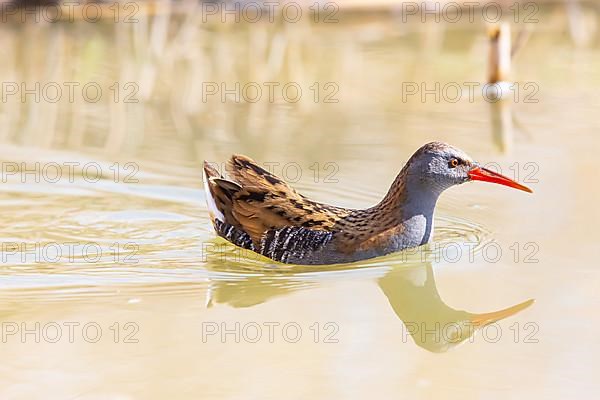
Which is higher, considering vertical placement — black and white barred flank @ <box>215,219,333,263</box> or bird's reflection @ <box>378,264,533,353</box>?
black and white barred flank @ <box>215,219,333,263</box>

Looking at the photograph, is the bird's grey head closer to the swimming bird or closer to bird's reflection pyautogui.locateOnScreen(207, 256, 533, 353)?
the swimming bird

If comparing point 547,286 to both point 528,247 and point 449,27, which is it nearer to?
point 528,247

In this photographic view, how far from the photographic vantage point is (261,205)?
25.3ft

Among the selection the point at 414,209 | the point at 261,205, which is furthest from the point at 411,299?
the point at 261,205

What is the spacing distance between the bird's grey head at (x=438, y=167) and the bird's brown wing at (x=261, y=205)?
0.53 m

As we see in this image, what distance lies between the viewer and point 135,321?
648 cm

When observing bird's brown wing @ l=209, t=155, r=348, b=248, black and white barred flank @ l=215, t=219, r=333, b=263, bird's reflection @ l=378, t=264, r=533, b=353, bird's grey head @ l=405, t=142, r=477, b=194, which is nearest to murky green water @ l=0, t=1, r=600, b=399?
bird's reflection @ l=378, t=264, r=533, b=353

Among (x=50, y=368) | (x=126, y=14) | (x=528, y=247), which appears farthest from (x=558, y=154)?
(x=126, y=14)

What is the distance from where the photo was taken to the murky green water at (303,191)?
233 inches

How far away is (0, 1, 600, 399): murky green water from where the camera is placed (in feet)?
19.4

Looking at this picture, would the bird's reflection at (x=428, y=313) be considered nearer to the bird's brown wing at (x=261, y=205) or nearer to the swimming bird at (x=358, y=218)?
the swimming bird at (x=358, y=218)

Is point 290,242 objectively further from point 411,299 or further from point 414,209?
point 411,299

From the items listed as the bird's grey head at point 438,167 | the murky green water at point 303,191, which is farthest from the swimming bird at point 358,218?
the murky green water at point 303,191

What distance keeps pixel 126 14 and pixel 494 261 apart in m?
8.69
